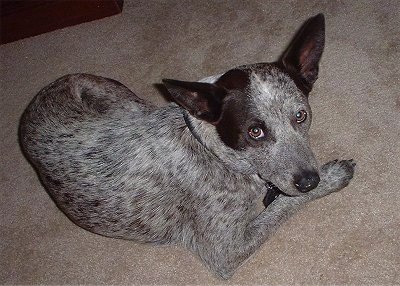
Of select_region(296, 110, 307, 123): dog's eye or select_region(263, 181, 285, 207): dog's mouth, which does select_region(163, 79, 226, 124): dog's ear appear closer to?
select_region(296, 110, 307, 123): dog's eye

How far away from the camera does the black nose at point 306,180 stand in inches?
107

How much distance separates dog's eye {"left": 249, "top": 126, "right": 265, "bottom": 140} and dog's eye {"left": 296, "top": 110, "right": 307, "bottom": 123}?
215 millimetres

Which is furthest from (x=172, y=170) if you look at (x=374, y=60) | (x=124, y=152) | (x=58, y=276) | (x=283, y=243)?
(x=374, y=60)

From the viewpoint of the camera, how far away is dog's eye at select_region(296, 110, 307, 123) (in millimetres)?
2718

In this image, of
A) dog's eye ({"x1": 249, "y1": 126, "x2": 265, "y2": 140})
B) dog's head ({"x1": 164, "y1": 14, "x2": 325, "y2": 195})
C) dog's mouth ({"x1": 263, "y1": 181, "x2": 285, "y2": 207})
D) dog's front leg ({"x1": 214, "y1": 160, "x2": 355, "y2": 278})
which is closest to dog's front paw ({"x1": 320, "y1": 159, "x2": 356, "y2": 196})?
dog's front leg ({"x1": 214, "y1": 160, "x2": 355, "y2": 278})

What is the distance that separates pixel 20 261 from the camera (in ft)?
11.8

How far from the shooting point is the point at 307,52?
2.77m

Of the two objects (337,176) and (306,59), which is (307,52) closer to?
(306,59)

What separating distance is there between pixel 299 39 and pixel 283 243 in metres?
1.30

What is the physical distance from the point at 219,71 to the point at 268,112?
140 cm

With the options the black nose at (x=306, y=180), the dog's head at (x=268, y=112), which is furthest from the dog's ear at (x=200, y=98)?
the black nose at (x=306, y=180)

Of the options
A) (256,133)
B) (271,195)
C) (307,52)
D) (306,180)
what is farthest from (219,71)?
(306,180)

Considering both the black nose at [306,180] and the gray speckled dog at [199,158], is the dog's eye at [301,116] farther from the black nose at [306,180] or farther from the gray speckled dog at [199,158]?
the black nose at [306,180]

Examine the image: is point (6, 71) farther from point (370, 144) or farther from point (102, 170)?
point (370, 144)
